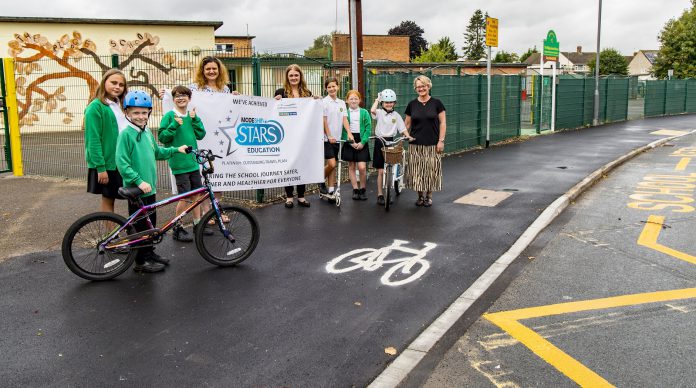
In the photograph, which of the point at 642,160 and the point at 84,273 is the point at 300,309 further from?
the point at 642,160

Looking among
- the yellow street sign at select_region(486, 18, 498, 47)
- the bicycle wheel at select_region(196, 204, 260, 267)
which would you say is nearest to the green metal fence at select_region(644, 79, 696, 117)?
the yellow street sign at select_region(486, 18, 498, 47)

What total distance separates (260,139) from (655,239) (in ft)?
16.8

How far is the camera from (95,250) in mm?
5586

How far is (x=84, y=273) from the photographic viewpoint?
5582 mm

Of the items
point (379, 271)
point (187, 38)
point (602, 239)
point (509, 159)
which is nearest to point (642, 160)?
point (509, 159)

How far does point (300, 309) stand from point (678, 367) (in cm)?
271

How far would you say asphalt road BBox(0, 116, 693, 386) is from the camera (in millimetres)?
3961

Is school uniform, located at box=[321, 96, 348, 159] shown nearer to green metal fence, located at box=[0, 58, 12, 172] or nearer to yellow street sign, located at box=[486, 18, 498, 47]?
green metal fence, located at box=[0, 58, 12, 172]

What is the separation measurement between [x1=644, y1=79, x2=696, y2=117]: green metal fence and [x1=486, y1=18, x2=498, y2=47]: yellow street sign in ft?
58.7

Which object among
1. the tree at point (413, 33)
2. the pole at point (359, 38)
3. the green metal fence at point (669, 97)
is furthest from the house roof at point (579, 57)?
the pole at point (359, 38)

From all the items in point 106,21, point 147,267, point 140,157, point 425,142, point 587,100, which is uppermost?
point 106,21

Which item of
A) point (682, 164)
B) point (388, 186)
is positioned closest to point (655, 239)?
point (388, 186)

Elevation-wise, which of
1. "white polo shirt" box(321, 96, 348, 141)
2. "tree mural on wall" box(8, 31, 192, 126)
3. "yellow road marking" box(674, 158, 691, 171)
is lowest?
"yellow road marking" box(674, 158, 691, 171)

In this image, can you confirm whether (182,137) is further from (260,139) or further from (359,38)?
(359,38)
